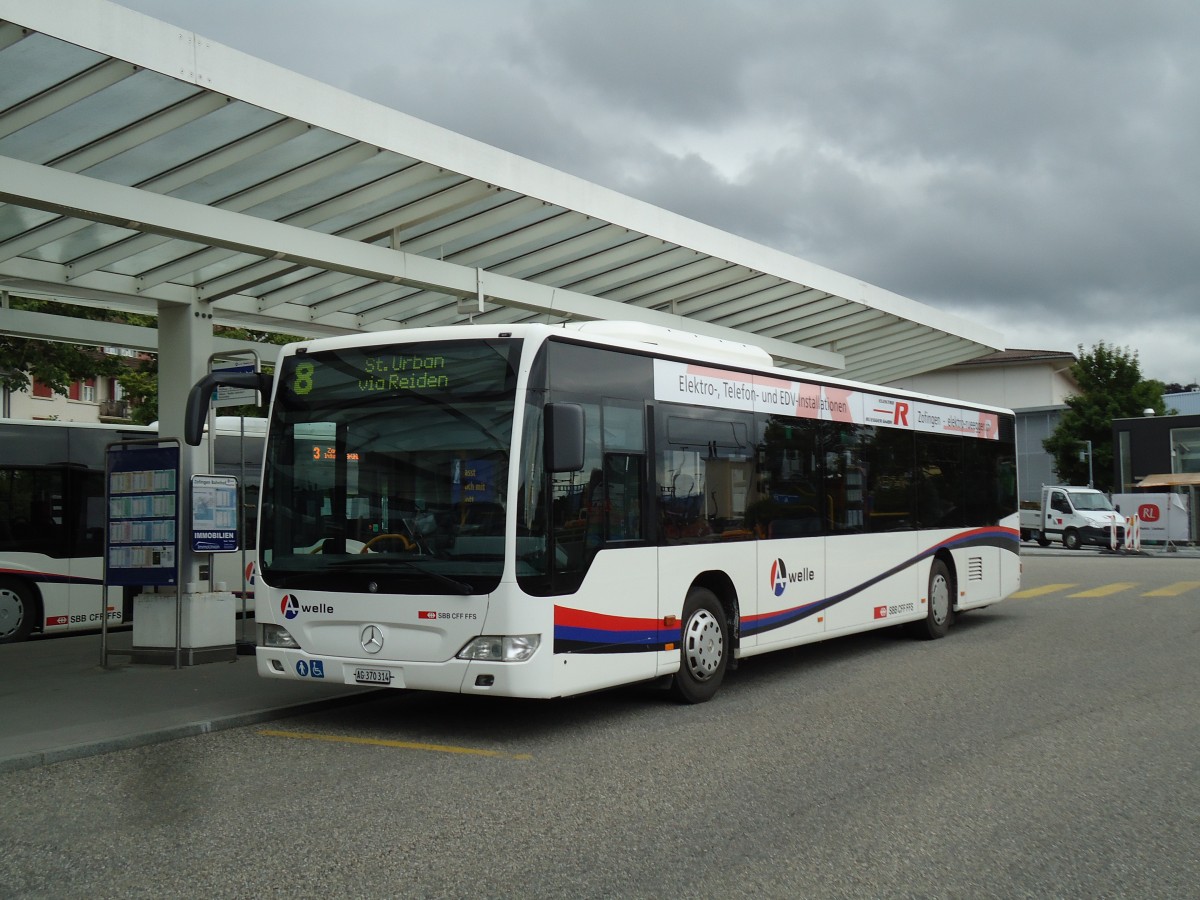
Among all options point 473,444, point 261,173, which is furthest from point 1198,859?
point 261,173

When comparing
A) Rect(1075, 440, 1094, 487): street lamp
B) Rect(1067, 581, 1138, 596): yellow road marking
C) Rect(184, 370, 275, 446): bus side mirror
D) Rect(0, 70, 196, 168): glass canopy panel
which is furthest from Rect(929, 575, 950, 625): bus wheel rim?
Rect(1075, 440, 1094, 487): street lamp

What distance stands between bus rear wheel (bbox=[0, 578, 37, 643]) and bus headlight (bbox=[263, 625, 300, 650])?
27.2 ft

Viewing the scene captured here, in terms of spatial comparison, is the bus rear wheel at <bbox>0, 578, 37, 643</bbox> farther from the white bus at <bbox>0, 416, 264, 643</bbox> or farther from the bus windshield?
the bus windshield

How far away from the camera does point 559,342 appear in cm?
870

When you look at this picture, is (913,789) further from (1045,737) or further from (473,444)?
(473,444)

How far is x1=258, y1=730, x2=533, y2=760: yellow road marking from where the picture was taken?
26.0 feet

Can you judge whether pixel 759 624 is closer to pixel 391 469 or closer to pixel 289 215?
pixel 391 469

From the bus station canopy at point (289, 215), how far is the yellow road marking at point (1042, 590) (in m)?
5.78

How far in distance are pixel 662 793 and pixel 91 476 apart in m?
12.8

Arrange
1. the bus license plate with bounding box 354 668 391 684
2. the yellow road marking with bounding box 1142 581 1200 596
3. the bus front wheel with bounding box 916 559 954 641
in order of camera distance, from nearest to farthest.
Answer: the bus license plate with bounding box 354 668 391 684 < the bus front wheel with bounding box 916 559 954 641 < the yellow road marking with bounding box 1142 581 1200 596

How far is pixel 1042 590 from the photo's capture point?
73.7ft

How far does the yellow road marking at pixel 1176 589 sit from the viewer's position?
21438 millimetres

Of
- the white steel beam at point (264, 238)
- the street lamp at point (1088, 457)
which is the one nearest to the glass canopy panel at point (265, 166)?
the white steel beam at point (264, 238)

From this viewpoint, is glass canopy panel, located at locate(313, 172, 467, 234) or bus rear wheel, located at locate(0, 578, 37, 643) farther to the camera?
bus rear wheel, located at locate(0, 578, 37, 643)
